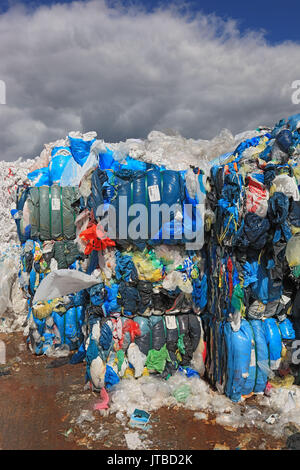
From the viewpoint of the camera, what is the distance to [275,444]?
298cm

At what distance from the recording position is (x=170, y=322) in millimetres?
4094

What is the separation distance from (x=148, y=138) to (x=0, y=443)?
4.52 m

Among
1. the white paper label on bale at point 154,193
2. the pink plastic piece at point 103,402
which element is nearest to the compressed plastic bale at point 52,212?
the white paper label on bale at point 154,193

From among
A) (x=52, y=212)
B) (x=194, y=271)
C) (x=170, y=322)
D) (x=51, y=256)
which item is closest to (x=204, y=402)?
(x=170, y=322)

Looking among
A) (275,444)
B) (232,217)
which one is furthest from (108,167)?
(275,444)

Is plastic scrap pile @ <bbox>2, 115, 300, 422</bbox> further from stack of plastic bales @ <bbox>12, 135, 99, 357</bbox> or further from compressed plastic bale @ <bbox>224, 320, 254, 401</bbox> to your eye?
stack of plastic bales @ <bbox>12, 135, 99, 357</bbox>

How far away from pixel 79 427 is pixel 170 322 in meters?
1.40

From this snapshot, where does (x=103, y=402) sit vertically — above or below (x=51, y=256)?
below

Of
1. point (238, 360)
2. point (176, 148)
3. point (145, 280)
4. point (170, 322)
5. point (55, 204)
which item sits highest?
point (176, 148)

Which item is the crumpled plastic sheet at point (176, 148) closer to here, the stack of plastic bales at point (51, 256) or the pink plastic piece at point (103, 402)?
the stack of plastic bales at point (51, 256)

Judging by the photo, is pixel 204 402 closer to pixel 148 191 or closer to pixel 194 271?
pixel 194 271

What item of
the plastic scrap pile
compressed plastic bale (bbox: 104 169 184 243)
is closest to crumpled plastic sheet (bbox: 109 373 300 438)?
the plastic scrap pile

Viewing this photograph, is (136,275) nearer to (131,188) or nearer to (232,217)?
(131,188)

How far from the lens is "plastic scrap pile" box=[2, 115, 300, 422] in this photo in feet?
11.1
